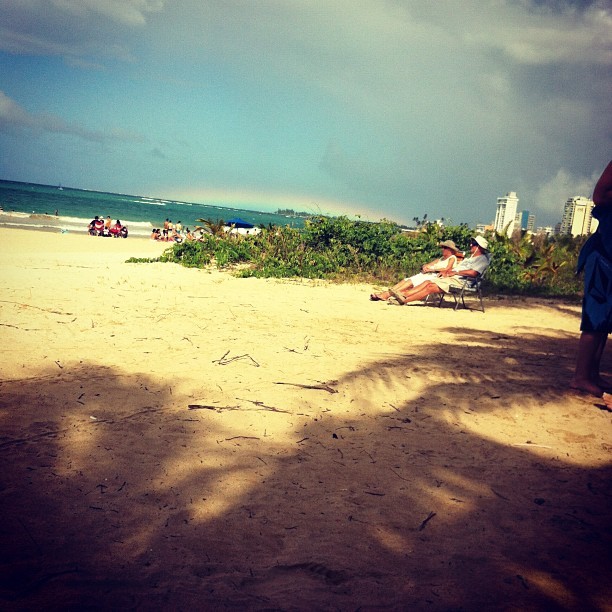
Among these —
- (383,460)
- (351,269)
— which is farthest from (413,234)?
(383,460)

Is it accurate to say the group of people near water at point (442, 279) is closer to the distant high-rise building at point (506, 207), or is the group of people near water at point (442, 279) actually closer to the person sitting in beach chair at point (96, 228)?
the person sitting in beach chair at point (96, 228)

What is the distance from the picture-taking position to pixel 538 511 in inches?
108

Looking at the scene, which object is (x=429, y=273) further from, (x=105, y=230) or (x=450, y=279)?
(x=105, y=230)

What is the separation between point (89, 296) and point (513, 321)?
24.2ft

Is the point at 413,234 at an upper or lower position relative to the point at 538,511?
upper

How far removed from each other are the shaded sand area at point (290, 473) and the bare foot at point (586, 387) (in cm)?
15

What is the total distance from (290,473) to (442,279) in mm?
7304

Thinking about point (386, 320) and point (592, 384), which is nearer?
point (592, 384)

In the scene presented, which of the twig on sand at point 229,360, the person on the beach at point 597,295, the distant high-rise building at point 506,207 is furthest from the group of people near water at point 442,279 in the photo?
the distant high-rise building at point 506,207

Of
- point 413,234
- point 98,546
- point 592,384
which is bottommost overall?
point 98,546

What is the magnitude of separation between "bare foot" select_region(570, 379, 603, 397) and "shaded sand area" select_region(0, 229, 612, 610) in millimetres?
150

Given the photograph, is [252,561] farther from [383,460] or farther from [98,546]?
[383,460]

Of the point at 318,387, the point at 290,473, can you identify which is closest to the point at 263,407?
the point at 318,387

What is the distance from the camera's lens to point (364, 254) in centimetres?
1372
